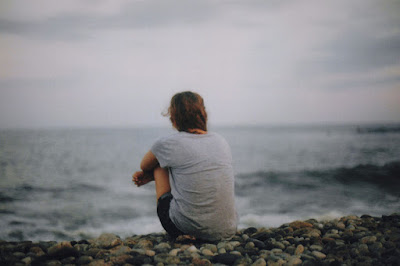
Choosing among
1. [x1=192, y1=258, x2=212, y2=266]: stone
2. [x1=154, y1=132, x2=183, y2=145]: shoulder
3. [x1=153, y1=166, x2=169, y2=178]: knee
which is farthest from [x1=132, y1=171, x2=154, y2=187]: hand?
[x1=192, y1=258, x2=212, y2=266]: stone

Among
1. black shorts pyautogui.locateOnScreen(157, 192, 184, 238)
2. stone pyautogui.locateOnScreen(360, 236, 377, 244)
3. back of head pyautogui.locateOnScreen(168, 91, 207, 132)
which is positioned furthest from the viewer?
stone pyautogui.locateOnScreen(360, 236, 377, 244)

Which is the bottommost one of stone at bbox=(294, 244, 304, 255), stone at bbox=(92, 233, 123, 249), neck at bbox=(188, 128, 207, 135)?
stone at bbox=(294, 244, 304, 255)

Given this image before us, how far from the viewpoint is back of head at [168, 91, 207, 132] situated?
9.04 feet

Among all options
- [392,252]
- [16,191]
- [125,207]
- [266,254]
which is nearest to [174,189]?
[266,254]

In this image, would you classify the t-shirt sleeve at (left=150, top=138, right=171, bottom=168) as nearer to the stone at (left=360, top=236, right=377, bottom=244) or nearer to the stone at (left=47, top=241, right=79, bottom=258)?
the stone at (left=47, top=241, right=79, bottom=258)

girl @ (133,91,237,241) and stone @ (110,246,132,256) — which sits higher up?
girl @ (133,91,237,241)

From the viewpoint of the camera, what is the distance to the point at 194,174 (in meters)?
2.64

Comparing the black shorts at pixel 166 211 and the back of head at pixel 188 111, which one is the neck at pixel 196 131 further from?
the black shorts at pixel 166 211

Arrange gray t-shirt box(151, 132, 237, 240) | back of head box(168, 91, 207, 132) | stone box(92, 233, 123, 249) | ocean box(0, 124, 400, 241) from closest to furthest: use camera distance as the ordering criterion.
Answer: gray t-shirt box(151, 132, 237, 240)
back of head box(168, 91, 207, 132)
stone box(92, 233, 123, 249)
ocean box(0, 124, 400, 241)

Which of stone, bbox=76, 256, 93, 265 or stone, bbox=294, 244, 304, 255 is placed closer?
stone, bbox=76, 256, 93, 265

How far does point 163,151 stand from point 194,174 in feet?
1.09

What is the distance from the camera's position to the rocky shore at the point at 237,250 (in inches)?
100

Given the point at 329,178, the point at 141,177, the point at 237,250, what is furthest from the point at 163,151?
the point at 329,178

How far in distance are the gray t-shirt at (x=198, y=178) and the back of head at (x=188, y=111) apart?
114 mm
